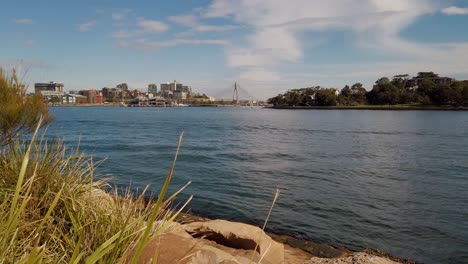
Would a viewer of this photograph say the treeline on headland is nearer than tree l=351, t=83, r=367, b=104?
Yes

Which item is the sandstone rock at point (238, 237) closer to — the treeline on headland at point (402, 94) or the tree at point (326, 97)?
the treeline on headland at point (402, 94)

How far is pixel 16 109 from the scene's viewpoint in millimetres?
9812

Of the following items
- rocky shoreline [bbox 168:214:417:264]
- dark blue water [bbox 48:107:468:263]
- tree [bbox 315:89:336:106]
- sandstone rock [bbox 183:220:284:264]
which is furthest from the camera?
tree [bbox 315:89:336:106]

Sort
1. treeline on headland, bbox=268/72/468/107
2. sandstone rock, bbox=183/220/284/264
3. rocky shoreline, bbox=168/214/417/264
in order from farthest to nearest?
treeline on headland, bbox=268/72/468/107, sandstone rock, bbox=183/220/284/264, rocky shoreline, bbox=168/214/417/264

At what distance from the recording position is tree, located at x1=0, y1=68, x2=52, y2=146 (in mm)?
9672

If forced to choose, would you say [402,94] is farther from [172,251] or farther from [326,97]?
[172,251]

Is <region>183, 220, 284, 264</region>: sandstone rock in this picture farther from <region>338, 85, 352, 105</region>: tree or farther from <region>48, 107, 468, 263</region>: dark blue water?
<region>338, 85, 352, 105</region>: tree

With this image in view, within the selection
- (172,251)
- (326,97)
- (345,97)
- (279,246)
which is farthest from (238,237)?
(345,97)

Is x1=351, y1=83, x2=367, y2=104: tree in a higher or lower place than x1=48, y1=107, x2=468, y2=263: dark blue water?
higher

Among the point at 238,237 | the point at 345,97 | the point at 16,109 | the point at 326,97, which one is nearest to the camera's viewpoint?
the point at 238,237

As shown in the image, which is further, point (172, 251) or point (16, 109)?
point (16, 109)

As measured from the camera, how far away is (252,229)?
25.1ft

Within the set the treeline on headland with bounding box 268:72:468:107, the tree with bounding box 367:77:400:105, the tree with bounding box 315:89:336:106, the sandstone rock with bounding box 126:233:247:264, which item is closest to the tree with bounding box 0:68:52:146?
the sandstone rock with bounding box 126:233:247:264

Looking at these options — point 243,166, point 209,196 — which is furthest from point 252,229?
point 243,166
